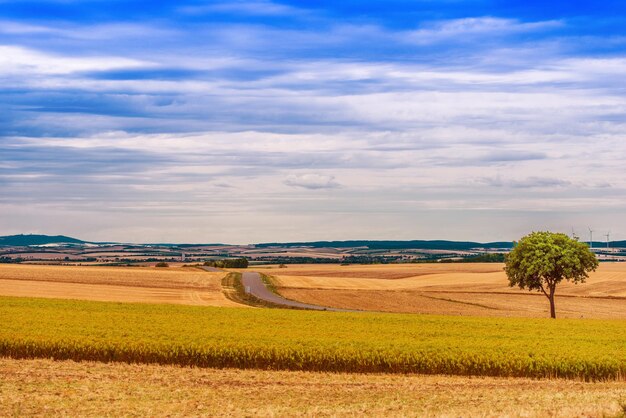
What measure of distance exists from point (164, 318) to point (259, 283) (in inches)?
3122

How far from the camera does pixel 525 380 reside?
32125 mm

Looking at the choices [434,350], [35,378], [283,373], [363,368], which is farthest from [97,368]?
[434,350]

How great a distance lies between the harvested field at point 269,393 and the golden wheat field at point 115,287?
4799 centimetres

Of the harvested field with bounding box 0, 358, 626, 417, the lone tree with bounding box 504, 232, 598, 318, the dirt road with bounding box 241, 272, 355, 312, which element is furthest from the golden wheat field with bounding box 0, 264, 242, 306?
the harvested field with bounding box 0, 358, 626, 417

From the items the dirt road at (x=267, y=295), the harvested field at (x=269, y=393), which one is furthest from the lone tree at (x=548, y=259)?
the harvested field at (x=269, y=393)

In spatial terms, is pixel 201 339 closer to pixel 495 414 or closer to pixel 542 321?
pixel 495 414

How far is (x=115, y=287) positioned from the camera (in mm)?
103938

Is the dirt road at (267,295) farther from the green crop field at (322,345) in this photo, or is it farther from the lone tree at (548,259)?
the green crop field at (322,345)

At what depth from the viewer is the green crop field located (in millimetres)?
33219

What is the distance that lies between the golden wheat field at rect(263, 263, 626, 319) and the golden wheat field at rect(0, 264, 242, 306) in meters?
12.4

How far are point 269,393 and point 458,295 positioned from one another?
78.2m

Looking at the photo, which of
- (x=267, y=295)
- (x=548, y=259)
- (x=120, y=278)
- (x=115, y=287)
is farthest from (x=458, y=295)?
(x=120, y=278)

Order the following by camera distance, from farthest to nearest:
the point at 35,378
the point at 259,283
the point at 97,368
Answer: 1. the point at 259,283
2. the point at 97,368
3. the point at 35,378

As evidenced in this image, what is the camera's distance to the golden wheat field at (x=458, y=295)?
269 feet
